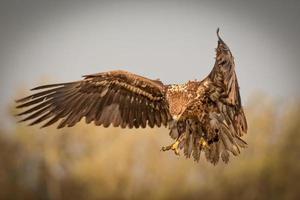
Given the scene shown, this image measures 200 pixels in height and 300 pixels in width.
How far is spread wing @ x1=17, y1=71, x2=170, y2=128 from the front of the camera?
3178 millimetres

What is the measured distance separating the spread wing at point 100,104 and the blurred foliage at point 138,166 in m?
1.63

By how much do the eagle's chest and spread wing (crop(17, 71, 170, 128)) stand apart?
202 millimetres

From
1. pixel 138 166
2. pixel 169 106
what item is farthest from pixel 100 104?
pixel 138 166

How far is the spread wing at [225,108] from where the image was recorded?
2750 millimetres

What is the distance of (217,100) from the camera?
9.80ft

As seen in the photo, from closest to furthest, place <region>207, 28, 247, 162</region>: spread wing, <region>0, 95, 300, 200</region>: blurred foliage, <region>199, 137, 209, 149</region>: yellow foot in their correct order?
<region>207, 28, 247, 162</region>: spread wing, <region>199, 137, 209, 149</region>: yellow foot, <region>0, 95, 300, 200</region>: blurred foliage

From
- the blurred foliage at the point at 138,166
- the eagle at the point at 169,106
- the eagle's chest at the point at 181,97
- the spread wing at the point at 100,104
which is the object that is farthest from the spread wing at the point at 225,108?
the blurred foliage at the point at 138,166

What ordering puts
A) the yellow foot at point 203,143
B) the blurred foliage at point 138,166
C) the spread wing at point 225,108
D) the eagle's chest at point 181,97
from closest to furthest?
the spread wing at point 225,108 < the eagle's chest at point 181,97 < the yellow foot at point 203,143 < the blurred foliage at point 138,166

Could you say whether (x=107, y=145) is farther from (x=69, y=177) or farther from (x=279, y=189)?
(x=279, y=189)

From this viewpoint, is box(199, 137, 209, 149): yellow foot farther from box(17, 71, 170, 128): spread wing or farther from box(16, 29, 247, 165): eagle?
box(17, 71, 170, 128): spread wing

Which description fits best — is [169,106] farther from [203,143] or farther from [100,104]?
[100,104]

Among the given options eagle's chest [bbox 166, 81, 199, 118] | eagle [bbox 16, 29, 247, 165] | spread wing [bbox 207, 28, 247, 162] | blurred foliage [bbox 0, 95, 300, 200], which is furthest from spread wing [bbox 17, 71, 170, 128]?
blurred foliage [bbox 0, 95, 300, 200]

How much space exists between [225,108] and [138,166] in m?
2.30

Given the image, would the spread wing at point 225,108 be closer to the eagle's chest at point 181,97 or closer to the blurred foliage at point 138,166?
the eagle's chest at point 181,97
